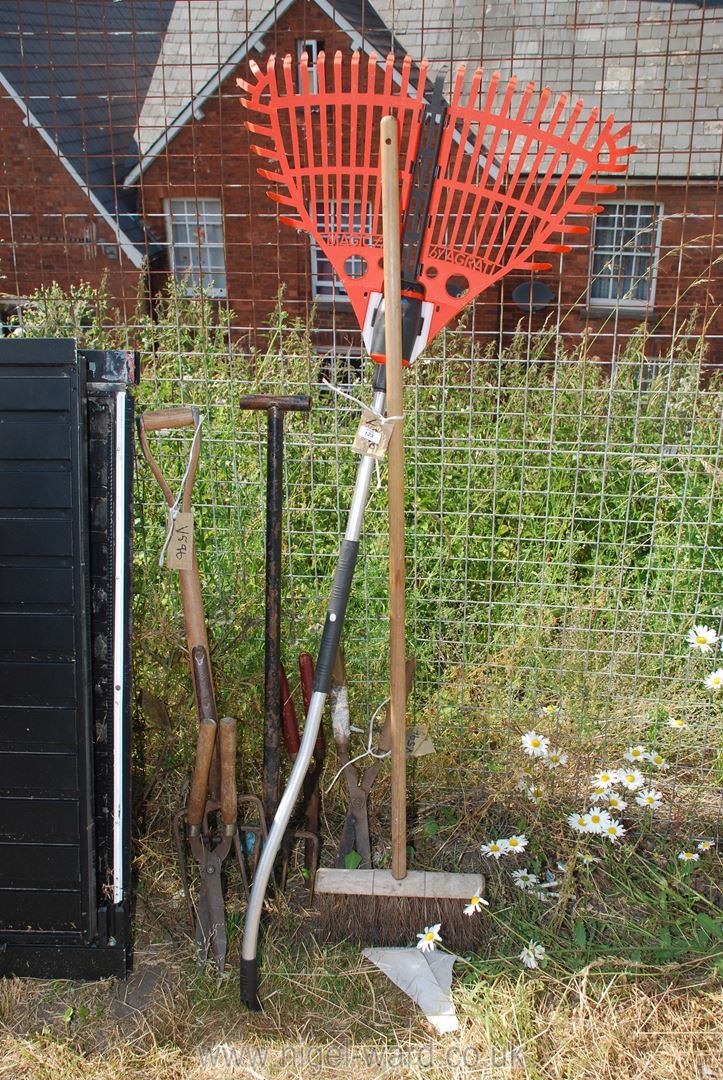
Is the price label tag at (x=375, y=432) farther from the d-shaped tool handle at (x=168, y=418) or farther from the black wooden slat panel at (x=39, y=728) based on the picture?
the black wooden slat panel at (x=39, y=728)

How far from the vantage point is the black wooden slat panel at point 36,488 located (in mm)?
2107

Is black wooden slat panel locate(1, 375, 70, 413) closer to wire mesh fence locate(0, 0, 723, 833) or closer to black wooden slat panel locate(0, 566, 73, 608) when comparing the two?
black wooden slat panel locate(0, 566, 73, 608)

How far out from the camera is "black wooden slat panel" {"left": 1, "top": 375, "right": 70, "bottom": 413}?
81.7 inches

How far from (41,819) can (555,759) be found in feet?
4.66

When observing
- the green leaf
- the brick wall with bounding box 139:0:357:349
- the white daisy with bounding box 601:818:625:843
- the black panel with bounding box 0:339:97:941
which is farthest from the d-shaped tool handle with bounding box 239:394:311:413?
the green leaf

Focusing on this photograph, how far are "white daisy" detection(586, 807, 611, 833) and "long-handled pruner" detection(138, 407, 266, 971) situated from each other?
Result: 0.92 m

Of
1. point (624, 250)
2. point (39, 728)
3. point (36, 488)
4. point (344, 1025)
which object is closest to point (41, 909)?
point (39, 728)

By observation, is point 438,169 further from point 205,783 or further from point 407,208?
point 205,783

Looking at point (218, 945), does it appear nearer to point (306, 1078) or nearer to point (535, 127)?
point (306, 1078)

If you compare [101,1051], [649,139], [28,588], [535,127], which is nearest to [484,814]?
[101,1051]

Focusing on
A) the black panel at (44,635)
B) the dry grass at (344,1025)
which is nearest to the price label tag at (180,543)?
the black panel at (44,635)

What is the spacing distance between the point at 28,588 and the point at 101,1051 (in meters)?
1.09

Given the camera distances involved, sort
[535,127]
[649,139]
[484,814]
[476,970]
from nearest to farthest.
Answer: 1. [535,127]
2. [476,970]
3. [484,814]
4. [649,139]

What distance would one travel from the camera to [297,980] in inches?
90.2
